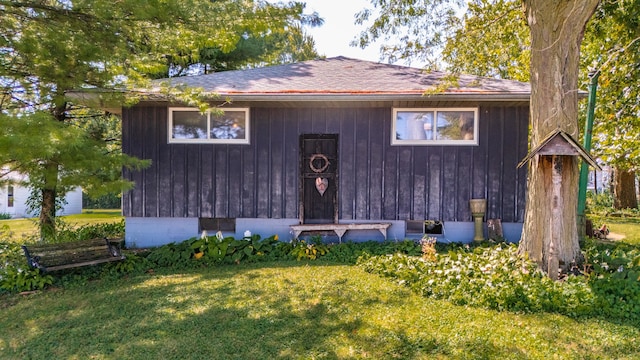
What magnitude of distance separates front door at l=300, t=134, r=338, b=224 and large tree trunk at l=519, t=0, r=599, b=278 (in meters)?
3.41

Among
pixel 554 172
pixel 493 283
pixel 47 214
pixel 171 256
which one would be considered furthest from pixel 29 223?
pixel 554 172

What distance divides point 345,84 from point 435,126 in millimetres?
1895

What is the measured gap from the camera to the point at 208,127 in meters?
6.70

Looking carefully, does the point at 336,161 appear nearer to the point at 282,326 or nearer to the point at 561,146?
the point at 561,146

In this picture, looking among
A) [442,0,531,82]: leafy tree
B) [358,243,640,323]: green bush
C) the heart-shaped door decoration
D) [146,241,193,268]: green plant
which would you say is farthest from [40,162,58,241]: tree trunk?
[442,0,531,82]: leafy tree

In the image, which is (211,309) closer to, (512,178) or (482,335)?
(482,335)

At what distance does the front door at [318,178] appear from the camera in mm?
6762

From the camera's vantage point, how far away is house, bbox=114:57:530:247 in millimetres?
6484

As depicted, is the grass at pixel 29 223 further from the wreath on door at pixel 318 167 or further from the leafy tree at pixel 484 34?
the leafy tree at pixel 484 34

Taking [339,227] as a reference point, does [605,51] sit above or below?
above

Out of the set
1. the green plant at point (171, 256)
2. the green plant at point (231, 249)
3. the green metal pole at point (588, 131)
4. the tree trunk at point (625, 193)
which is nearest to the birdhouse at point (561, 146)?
the green metal pole at point (588, 131)

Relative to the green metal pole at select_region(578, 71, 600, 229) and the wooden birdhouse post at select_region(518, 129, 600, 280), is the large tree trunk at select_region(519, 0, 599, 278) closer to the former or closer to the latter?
the wooden birdhouse post at select_region(518, 129, 600, 280)

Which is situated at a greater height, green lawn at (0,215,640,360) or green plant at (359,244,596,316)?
green plant at (359,244,596,316)

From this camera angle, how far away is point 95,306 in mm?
3881
